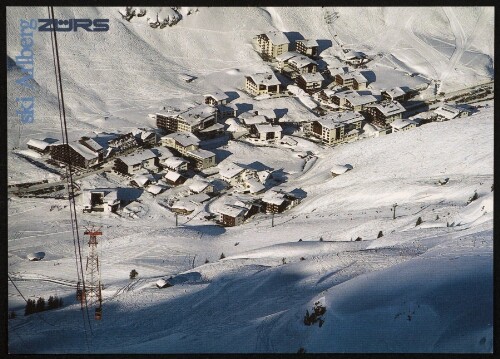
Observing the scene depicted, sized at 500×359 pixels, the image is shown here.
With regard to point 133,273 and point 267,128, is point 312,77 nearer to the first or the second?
point 267,128

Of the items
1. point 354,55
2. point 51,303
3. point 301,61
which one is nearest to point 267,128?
point 301,61

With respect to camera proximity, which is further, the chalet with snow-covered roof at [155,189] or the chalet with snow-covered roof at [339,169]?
the chalet with snow-covered roof at [339,169]

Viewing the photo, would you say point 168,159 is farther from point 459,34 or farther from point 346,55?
point 459,34

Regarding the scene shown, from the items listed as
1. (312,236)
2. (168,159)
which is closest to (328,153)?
(168,159)

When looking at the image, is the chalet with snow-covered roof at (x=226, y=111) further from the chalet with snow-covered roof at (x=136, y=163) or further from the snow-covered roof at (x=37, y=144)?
the snow-covered roof at (x=37, y=144)

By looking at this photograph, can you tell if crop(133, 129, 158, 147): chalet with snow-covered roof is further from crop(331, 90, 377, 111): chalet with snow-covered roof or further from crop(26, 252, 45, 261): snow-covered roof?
crop(26, 252, 45, 261): snow-covered roof

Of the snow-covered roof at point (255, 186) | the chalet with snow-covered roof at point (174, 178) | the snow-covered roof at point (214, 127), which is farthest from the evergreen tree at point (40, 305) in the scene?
the snow-covered roof at point (214, 127)

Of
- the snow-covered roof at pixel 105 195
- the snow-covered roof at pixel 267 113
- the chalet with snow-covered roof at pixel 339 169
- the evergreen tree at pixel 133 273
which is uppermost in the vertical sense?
the evergreen tree at pixel 133 273
